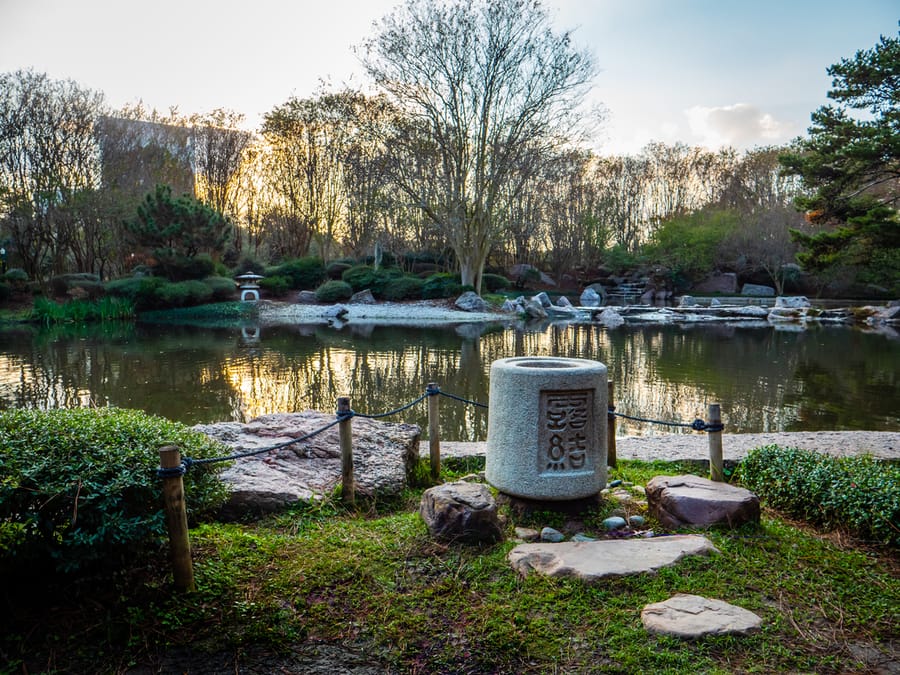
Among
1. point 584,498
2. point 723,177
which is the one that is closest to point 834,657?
point 584,498

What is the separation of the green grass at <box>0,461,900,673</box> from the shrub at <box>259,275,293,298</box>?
28.8 meters

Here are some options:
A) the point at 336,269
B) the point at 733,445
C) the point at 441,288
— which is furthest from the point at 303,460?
the point at 336,269

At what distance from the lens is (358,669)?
8.27 feet

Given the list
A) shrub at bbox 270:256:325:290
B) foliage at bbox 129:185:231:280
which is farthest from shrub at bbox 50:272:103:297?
shrub at bbox 270:256:325:290

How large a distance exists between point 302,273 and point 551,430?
3048 centimetres

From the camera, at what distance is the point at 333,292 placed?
29734mm

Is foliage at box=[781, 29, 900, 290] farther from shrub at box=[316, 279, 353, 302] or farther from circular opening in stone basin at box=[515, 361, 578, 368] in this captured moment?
shrub at box=[316, 279, 353, 302]

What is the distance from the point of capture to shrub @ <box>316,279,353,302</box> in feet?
97.7

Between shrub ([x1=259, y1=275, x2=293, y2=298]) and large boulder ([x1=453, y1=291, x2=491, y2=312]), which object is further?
shrub ([x1=259, y1=275, x2=293, y2=298])

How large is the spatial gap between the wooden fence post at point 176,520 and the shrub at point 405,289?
89.6ft

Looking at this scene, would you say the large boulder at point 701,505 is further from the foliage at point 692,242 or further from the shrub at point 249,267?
the foliage at point 692,242

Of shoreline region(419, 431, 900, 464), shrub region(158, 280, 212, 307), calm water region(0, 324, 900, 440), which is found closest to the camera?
shoreline region(419, 431, 900, 464)

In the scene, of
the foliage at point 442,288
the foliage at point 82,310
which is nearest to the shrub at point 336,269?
the foliage at point 442,288

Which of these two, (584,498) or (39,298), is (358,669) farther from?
(39,298)
